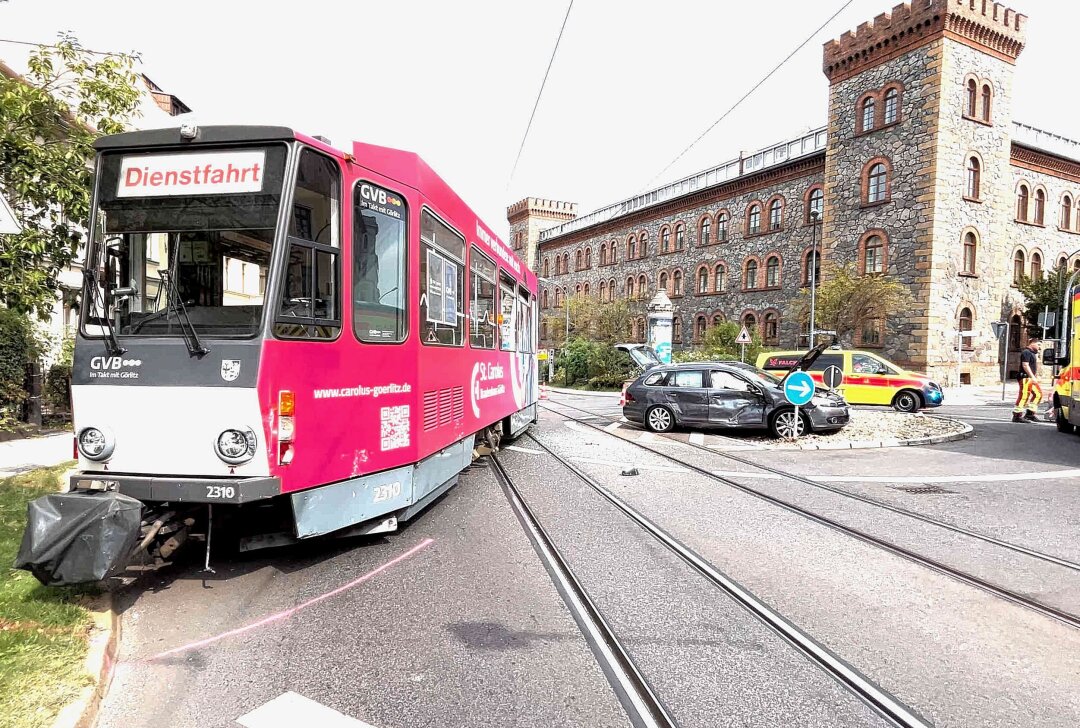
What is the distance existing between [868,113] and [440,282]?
34.6 metres

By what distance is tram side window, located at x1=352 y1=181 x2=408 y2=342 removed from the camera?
466 centimetres

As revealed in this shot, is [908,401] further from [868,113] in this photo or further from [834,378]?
[868,113]

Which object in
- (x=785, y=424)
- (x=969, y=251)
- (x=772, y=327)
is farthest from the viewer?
(x=772, y=327)

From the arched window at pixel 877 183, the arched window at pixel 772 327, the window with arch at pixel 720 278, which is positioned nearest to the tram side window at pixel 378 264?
the arched window at pixel 877 183

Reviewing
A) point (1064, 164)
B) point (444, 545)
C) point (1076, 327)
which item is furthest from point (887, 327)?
point (444, 545)

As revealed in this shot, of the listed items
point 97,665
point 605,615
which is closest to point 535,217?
point 605,615

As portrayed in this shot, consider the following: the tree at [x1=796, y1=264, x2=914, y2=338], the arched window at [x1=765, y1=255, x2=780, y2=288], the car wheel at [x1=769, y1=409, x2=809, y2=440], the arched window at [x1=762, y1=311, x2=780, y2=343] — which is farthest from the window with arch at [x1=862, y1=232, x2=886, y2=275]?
the car wheel at [x1=769, y1=409, x2=809, y2=440]

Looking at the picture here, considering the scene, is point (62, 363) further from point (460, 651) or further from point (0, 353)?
point (460, 651)

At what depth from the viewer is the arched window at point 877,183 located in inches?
1265

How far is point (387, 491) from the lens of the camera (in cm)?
499

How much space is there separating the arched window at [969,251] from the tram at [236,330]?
34.2 metres

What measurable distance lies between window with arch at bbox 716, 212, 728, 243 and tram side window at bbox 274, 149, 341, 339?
43541 mm

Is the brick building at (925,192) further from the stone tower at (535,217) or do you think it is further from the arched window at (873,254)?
the stone tower at (535,217)

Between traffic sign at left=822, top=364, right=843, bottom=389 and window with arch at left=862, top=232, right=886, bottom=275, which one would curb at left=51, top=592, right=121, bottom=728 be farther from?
window with arch at left=862, top=232, right=886, bottom=275
